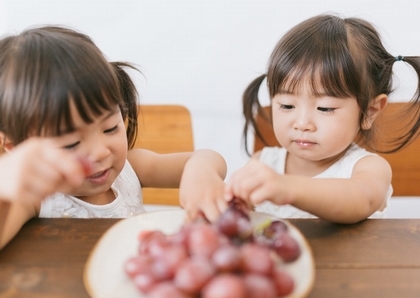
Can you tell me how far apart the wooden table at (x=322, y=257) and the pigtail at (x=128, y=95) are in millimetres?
377

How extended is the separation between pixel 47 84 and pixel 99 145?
0.14 m

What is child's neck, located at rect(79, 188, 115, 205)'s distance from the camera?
41.2 inches

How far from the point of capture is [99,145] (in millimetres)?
829

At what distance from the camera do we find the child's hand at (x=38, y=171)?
1.77 feet

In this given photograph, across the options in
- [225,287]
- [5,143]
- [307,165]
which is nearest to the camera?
[225,287]

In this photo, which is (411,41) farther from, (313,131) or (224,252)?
(224,252)

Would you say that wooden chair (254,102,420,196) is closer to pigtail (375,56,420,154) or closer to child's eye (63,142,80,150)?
pigtail (375,56,420,154)

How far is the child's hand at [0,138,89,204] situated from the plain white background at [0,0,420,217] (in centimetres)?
160

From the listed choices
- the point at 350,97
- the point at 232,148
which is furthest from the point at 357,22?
the point at 232,148

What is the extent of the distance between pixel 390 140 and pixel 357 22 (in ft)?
1.28

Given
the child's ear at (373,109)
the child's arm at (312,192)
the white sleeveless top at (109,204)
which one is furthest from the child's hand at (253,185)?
the child's ear at (373,109)

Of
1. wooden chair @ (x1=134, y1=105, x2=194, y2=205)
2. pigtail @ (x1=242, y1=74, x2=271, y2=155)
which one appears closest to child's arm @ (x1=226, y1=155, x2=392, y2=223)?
pigtail @ (x1=242, y1=74, x2=271, y2=155)

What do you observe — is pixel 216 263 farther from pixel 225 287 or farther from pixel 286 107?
pixel 286 107

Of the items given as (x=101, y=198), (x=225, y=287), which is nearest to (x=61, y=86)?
(x=101, y=198)
